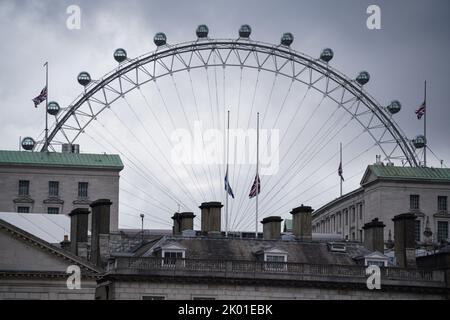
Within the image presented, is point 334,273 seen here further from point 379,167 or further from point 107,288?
point 379,167

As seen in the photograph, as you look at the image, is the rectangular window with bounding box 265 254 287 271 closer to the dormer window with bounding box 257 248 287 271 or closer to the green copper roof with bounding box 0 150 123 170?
the dormer window with bounding box 257 248 287 271

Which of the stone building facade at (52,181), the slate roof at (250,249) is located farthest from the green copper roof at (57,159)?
the slate roof at (250,249)

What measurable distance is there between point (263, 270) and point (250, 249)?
4156 mm

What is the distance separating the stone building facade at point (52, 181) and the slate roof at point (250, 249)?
7229 cm

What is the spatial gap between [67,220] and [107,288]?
39.7 meters

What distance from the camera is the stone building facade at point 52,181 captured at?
170 meters

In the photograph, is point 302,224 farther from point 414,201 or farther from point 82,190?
point 414,201

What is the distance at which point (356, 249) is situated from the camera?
100 meters

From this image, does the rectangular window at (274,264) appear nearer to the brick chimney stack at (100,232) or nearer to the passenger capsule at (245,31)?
the brick chimney stack at (100,232)

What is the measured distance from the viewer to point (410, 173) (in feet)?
570

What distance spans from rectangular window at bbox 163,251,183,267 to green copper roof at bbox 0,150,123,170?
80.6m

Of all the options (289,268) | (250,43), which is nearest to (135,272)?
(289,268)

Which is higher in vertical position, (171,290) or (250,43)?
(250,43)

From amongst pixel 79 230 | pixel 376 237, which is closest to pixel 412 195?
pixel 376 237
